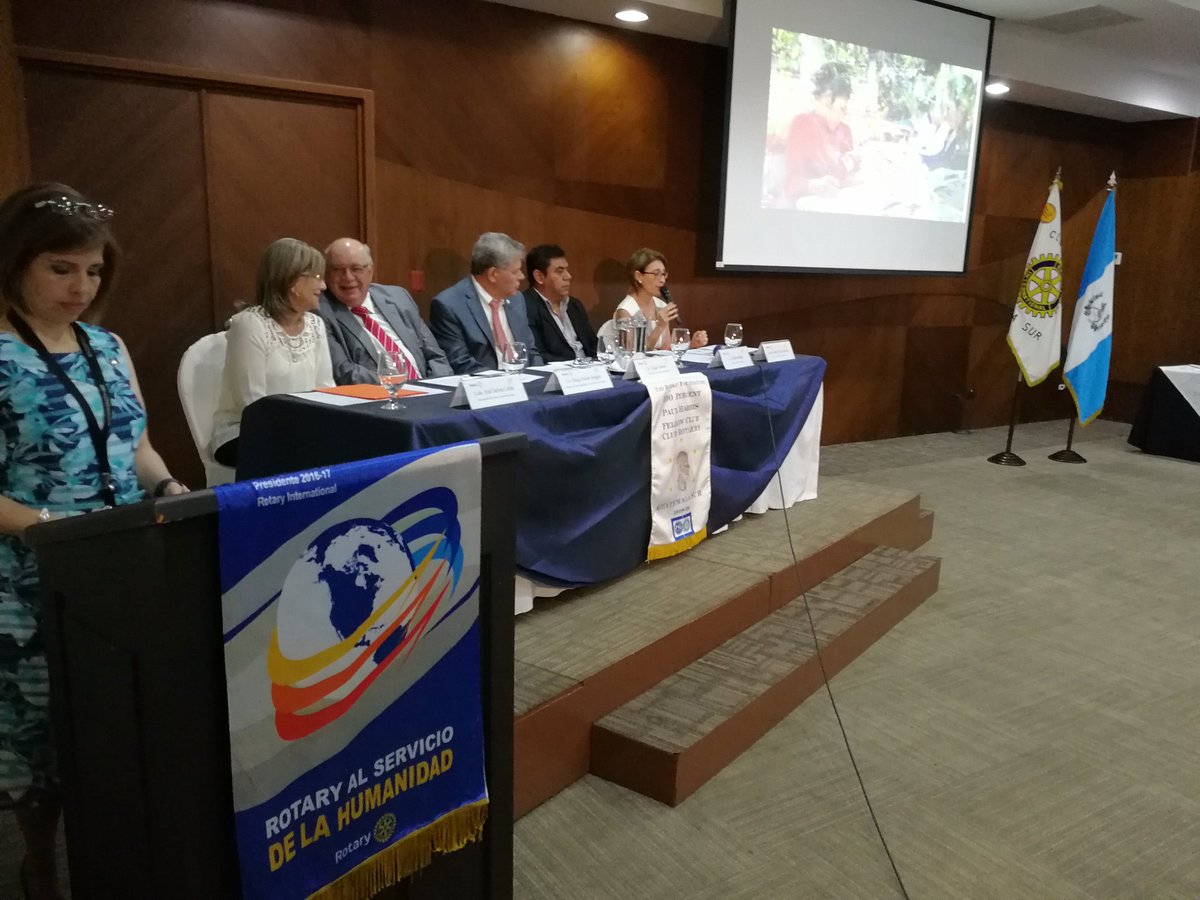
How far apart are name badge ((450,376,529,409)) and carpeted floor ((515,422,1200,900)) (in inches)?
36.4

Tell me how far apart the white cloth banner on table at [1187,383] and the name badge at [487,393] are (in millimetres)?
5482

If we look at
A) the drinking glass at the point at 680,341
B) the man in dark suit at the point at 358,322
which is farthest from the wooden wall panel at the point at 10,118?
the drinking glass at the point at 680,341

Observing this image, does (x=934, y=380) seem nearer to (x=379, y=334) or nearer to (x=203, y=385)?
(x=379, y=334)

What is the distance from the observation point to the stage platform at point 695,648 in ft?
6.44

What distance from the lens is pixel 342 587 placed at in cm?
103

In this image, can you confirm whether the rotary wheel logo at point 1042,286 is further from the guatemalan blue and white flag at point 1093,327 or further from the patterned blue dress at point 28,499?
the patterned blue dress at point 28,499

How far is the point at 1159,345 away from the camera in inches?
290

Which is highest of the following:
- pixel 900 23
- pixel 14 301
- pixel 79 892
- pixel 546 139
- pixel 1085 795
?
pixel 900 23

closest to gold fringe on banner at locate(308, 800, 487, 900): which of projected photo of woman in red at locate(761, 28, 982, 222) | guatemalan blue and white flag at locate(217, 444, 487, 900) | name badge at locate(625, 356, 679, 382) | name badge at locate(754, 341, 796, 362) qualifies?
guatemalan blue and white flag at locate(217, 444, 487, 900)

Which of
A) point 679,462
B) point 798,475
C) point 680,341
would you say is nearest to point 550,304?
point 680,341

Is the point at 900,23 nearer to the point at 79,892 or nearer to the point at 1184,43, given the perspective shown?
the point at 1184,43

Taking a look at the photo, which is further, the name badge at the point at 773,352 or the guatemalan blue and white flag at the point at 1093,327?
the guatemalan blue and white flag at the point at 1093,327

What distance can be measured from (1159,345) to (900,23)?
4094 mm

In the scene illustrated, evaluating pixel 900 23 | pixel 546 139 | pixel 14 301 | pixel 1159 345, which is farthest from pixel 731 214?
pixel 1159 345
